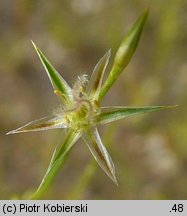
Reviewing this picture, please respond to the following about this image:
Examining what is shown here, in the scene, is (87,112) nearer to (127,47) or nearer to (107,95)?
(127,47)

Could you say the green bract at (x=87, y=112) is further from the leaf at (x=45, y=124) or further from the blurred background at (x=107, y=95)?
the blurred background at (x=107, y=95)

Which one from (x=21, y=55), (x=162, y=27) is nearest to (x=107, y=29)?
(x=162, y=27)

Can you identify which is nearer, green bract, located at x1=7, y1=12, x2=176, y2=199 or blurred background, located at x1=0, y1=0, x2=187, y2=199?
green bract, located at x1=7, y1=12, x2=176, y2=199

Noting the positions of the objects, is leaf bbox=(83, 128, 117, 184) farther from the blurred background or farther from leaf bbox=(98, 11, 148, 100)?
the blurred background

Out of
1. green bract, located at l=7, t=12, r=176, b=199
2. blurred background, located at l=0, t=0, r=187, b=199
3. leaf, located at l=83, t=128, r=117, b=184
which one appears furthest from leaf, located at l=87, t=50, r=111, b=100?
blurred background, located at l=0, t=0, r=187, b=199

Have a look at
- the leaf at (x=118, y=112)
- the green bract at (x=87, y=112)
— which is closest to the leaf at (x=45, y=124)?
the green bract at (x=87, y=112)

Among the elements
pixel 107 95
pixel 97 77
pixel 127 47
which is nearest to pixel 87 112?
pixel 97 77

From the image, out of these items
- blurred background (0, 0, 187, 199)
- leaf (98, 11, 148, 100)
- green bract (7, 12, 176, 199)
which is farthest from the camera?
blurred background (0, 0, 187, 199)
